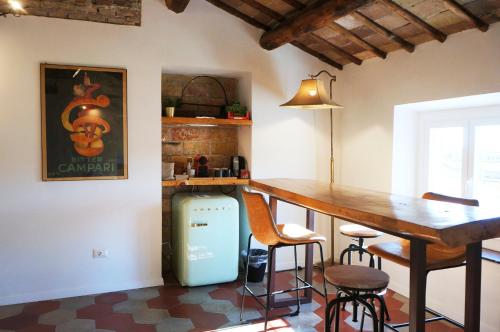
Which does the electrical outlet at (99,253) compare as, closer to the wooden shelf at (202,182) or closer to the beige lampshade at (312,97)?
the wooden shelf at (202,182)

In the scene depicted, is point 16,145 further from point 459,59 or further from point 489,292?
point 489,292

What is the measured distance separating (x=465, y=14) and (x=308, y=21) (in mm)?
1117

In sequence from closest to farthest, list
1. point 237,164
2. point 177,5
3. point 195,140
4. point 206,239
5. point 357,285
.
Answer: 1. point 357,285
2. point 177,5
3. point 206,239
4. point 237,164
5. point 195,140

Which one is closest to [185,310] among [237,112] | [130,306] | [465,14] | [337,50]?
[130,306]

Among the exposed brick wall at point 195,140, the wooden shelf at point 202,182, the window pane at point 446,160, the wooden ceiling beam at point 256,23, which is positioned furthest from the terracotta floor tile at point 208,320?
the wooden ceiling beam at point 256,23

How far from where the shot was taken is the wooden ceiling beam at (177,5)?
137 inches

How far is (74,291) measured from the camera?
3.57 m

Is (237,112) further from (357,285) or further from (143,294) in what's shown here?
(357,285)

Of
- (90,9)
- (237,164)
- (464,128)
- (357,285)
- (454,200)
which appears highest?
(90,9)

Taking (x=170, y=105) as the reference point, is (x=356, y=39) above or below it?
above

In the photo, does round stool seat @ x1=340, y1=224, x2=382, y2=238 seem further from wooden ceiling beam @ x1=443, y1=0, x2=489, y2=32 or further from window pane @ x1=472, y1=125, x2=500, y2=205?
wooden ceiling beam @ x1=443, y1=0, x2=489, y2=32

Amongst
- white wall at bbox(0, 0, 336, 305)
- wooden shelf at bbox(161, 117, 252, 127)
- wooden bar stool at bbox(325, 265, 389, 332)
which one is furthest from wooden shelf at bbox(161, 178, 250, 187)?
wooden bar stool at bbox(325, 265, 389, 332)

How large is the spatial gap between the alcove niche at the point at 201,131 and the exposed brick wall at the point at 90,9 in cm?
67

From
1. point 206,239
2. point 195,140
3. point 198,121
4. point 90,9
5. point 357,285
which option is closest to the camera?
point 357,285
